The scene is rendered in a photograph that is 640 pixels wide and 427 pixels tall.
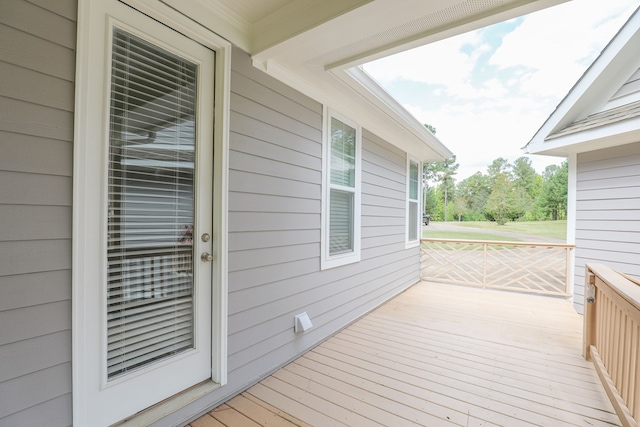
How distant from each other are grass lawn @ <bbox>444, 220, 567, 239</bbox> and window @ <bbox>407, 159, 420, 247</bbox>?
8571mm

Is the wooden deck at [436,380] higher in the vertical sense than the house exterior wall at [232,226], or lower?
lower

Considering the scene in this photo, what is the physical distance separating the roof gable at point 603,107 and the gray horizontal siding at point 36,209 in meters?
4.89

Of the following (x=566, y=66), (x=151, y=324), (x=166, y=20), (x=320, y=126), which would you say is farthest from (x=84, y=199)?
(x=566, y=66)

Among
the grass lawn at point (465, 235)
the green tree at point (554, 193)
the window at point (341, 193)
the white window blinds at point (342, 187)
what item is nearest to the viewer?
the window at point (341, 193)

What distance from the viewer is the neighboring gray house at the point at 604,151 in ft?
10.9

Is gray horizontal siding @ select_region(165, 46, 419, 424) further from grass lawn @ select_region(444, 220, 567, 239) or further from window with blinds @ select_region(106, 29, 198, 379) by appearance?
grass lawn @ select_region(444, 220, 567, 239)

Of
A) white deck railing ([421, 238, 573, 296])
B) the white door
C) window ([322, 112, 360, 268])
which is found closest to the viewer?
the white door

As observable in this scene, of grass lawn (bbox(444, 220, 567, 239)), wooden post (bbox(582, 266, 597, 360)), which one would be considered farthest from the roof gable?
grass lawn (bbox(444, 220, 567, 239))

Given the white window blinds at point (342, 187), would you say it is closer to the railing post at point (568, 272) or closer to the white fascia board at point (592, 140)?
the white fascia board at point (592, 140)

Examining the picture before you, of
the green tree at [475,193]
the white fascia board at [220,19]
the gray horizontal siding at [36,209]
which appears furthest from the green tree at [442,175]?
the gray horizontal siding at [36,209]

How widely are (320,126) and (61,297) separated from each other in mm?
2294

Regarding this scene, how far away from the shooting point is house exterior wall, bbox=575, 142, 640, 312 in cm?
342

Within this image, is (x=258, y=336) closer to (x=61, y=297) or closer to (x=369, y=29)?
(x=61, y=297)

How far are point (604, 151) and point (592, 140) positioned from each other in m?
0.43
